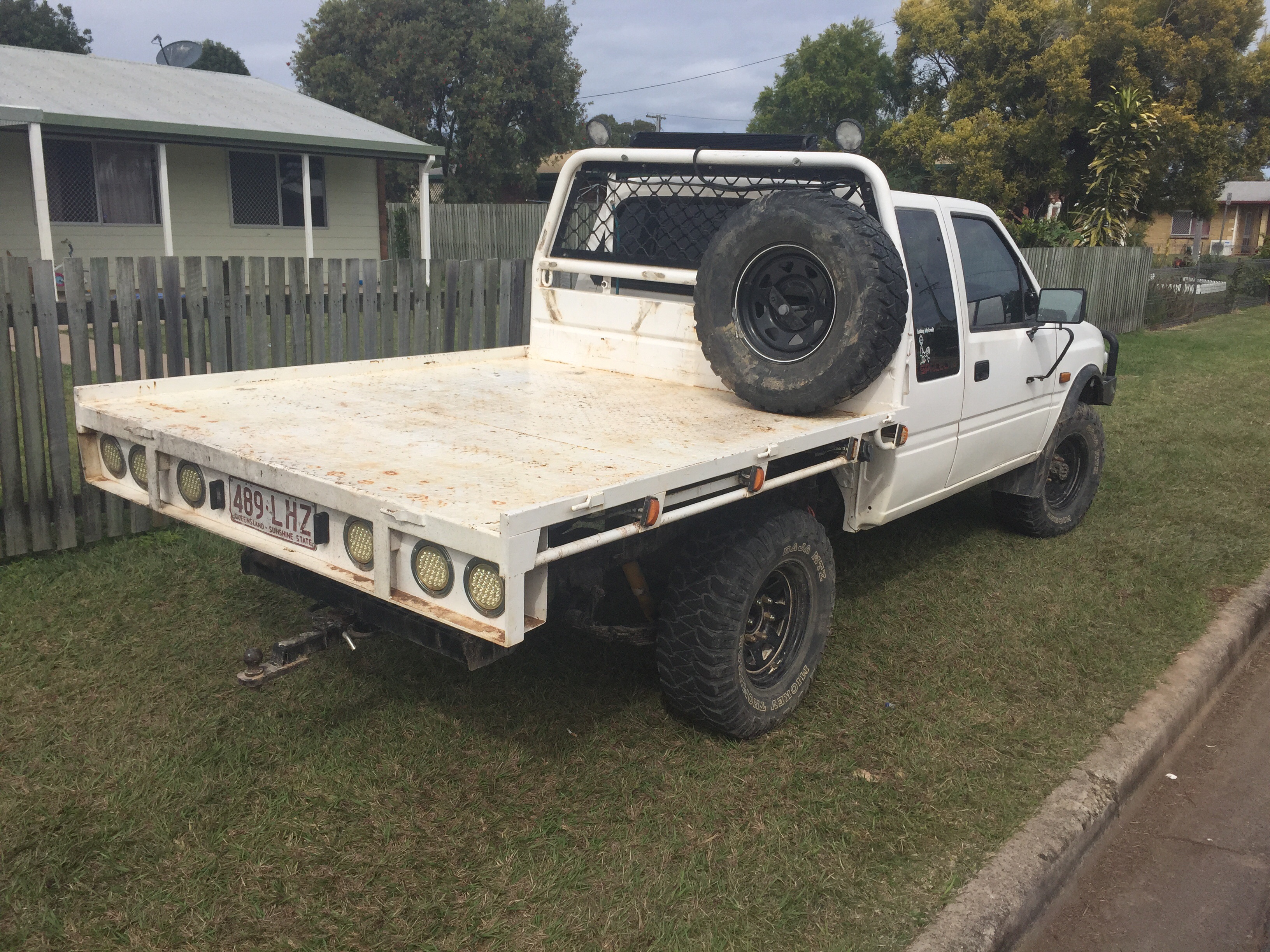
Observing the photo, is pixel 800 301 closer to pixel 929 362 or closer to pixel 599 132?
pixel 929 362

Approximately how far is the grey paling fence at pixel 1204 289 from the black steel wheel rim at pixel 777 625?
17564 millimetres

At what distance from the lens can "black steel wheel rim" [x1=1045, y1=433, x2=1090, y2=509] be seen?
6.37m

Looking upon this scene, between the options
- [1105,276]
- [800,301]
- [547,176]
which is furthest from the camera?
[547,176]

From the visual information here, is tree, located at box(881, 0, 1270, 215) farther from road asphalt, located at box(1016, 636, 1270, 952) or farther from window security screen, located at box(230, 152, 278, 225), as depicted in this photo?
road asphalt, located at box(1016, 636, 1270, 952)

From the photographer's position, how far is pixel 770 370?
163 inches

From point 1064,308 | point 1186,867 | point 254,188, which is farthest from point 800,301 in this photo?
point 254,188

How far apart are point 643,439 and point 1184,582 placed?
361cm

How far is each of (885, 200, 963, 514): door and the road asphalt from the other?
1.48 m

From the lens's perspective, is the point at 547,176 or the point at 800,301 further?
the point at 547,176

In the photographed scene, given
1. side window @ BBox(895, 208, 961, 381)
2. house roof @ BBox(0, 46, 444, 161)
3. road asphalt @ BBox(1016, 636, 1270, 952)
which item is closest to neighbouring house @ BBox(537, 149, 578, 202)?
house roof @ BBox(0, 46, 444, 161)

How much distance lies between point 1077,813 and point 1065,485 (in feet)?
11.2

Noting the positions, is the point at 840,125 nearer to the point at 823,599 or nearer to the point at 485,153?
the point at 823,599

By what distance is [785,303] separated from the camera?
14.0 ft

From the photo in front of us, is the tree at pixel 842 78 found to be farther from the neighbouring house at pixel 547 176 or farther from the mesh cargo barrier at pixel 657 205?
the mesh cargo barrier at pixel 657 205
